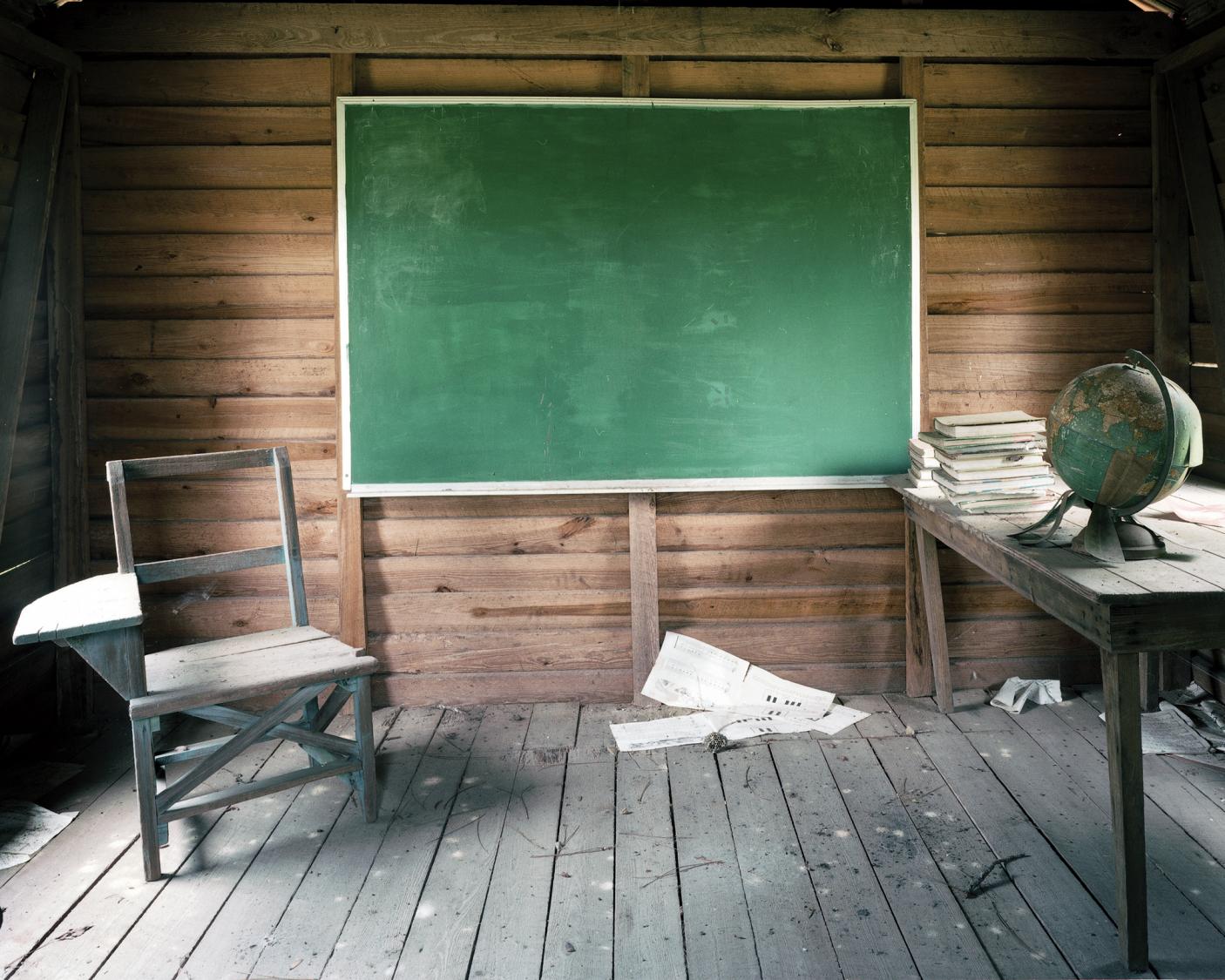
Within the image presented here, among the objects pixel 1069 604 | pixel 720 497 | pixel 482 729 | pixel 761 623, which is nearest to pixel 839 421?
pixel 720 497

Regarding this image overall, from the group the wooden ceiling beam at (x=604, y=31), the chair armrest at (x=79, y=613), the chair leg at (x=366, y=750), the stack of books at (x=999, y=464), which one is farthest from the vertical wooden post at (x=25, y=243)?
the stack of books at (x=999, y=464)

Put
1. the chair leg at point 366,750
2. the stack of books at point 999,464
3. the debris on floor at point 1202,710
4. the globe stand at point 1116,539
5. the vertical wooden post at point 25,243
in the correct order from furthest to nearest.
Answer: the debris on floor at point 1202,710 → the vertical wooden post at point 25,243 → the stack of books at point 999,464 → the chair leg at point 366,750 → the globe stand at point 1116,539

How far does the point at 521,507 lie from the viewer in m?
3.66

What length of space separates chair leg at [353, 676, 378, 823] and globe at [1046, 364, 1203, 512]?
199 centimetres

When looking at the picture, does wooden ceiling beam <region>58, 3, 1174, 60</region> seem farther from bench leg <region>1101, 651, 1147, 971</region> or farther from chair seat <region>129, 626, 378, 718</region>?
bench leg <region>1101, 651, 1147, 971</region>

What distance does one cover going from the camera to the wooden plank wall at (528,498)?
138 inches

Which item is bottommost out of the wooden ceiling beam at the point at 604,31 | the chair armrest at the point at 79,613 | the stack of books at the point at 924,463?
the chair armrest at the point at 79,613

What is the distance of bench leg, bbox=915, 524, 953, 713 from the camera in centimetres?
353

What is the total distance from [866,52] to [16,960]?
378 centimetres

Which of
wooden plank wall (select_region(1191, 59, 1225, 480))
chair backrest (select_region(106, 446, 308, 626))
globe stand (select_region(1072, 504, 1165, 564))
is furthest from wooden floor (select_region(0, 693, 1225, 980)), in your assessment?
wooden plank wall (select_region(1191, 59, 1225, 480))

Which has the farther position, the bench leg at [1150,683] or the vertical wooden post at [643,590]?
the vertical wooden post at [643,590]

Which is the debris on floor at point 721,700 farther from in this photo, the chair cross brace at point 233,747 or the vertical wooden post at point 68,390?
the vertical wooden post at point 68,390

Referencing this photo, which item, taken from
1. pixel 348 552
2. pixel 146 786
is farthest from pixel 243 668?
pixel 348 552

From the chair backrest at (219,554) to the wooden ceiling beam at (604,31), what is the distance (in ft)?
5.15
